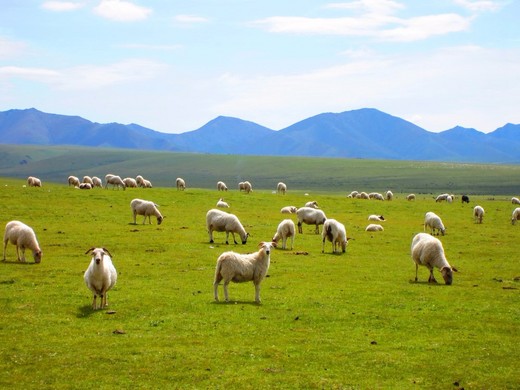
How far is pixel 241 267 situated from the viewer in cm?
1741

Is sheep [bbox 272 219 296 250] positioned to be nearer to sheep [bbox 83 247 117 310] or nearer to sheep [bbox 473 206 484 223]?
sheep [bbox 83 247 117 310]

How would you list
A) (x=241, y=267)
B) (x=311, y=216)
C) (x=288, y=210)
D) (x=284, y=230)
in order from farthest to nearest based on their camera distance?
(x=288, y=210) → (x=311, y=216) → (x=284, y=230) → (x=241, y=267)

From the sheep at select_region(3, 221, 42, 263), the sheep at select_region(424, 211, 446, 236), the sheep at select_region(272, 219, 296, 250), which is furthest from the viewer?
the sheep at select_region(424, 211, 446, 236)

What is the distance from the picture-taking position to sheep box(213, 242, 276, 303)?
17312 millimetres

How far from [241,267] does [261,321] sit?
2258 millimetres

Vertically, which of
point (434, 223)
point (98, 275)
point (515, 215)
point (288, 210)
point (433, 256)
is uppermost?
point (515, 215)

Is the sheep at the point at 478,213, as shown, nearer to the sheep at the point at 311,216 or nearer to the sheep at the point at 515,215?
the sheep at the point at 515,215

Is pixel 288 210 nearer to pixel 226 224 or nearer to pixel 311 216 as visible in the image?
pixel 311 216

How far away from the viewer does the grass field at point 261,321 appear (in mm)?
11750

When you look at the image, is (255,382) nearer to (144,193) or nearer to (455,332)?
(455,332)

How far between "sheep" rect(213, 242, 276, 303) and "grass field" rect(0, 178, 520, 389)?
2.39ft

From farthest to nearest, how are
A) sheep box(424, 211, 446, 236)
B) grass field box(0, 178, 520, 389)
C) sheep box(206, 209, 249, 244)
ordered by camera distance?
sheep box(424, 211, 446, 236) < sheep box(206, 209, 249, 244) < grass field box(0, 178, 520, 389)

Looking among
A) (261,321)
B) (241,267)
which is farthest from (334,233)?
(261,321)

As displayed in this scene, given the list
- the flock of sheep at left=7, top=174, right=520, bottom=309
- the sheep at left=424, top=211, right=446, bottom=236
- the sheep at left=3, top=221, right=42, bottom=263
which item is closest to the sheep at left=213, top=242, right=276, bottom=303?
the flock of sheep at left=7, top=174, right=520, bottom=309
